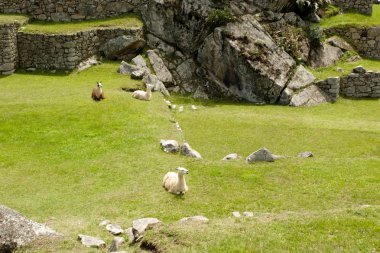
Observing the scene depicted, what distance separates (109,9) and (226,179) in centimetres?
2148

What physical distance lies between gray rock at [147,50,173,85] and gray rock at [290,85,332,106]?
7.72 meters

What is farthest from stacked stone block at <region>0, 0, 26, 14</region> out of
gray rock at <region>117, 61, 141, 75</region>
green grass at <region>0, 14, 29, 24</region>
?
gray rock at <region>117, 61, 141, 75</region>

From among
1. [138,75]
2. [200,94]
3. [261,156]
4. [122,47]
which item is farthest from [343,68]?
[261,156]

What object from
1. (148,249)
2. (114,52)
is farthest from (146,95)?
(148,249)

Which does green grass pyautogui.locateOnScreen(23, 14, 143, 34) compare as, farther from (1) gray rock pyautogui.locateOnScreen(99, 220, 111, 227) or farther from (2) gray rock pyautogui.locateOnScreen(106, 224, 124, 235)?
(2) gray rock pyautogui.locateOnScreen(106, 224, 124, 235)

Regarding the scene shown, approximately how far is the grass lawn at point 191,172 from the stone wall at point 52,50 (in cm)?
277

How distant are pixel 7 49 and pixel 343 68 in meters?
21.5

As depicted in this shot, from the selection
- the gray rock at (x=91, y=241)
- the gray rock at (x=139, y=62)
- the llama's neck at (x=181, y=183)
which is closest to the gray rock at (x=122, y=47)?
the gray rock at (x=139, y=62)

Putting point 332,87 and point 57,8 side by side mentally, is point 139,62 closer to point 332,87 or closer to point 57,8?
point 57,8

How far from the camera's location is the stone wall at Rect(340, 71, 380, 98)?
30500 millimetres

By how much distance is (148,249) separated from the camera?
403 inches

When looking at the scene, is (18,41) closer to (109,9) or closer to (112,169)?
(109,9)

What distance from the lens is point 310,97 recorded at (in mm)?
29078

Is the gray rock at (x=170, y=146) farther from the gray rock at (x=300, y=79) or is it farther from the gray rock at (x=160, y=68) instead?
the gray rock at (x=300, y=79)
